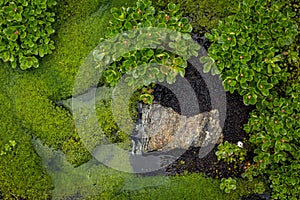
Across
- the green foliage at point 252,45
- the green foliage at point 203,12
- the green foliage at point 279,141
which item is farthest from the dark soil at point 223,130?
the green foliage at point 203,12

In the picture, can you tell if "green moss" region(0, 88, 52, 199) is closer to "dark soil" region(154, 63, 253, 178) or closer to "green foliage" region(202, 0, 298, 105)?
"dark soil" region(154, 63, 253, 178)

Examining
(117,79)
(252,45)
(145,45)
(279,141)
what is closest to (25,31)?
(117,79)

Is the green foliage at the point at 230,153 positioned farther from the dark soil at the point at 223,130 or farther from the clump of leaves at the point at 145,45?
the clump of leaves at the point at 145,45

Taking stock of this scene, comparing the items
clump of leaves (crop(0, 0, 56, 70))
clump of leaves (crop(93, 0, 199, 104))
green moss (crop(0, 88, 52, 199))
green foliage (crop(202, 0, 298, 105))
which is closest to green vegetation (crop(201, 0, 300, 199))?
green foliage (crop(202, 0, 298, 105))

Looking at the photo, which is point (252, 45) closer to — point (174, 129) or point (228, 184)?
point (174, 129)

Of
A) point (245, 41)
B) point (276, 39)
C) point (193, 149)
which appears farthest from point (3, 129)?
point (276, 39)
